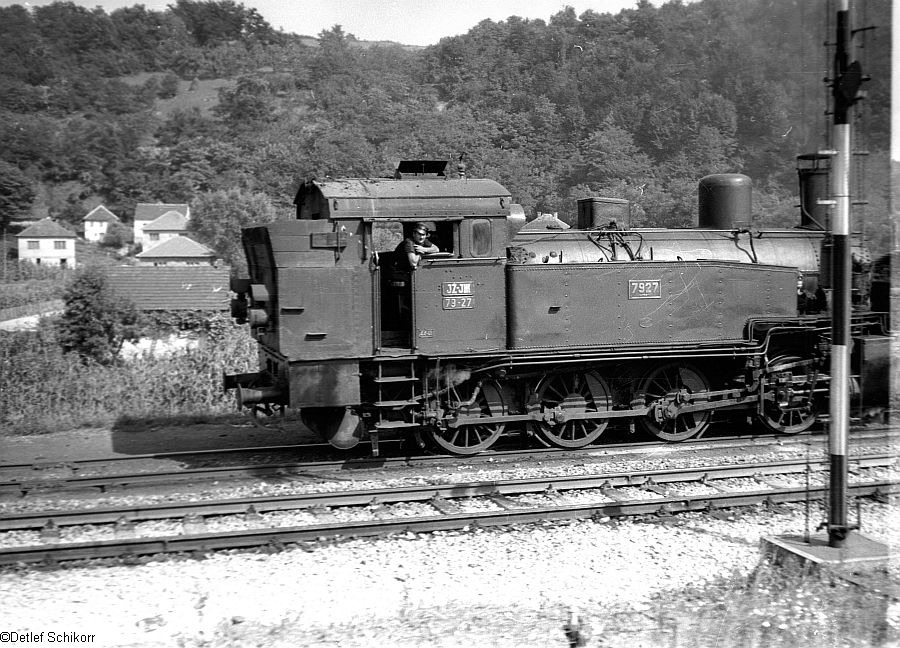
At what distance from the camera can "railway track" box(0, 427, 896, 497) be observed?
339 inches

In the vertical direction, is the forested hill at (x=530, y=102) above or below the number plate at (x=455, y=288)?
above

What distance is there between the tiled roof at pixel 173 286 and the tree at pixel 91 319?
6936mm

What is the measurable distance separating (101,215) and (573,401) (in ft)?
220

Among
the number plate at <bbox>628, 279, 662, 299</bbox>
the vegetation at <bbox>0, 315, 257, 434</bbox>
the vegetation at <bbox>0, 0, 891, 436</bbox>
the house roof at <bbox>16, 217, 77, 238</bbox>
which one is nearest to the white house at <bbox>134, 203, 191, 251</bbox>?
the vegetation at <bbox>0, 0, 891, 436</bbox>

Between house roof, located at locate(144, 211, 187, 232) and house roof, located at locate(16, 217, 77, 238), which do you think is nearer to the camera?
house roof, located at locate(16, 217, 77, 238)

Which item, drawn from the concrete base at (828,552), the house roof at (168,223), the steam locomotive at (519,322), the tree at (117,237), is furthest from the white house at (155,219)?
the concrete base at (828,552)

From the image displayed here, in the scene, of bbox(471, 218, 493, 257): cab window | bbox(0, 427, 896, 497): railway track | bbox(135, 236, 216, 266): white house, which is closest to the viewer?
bbox(0, 427, 896, 497): railway track

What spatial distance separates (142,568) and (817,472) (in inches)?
284

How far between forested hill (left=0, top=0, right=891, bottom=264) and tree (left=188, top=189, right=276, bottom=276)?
230 mm

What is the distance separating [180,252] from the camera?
52.6 m

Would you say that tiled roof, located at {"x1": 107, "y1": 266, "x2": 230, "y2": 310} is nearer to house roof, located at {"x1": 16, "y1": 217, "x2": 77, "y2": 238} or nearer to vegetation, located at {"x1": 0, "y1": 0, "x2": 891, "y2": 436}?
vegetation, located at {"x1": 0, "y1": 0, "x2": 891, "y2": 436}

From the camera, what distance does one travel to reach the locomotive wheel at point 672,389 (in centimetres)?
1020

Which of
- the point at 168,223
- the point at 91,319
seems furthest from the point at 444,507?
the point at 168,223

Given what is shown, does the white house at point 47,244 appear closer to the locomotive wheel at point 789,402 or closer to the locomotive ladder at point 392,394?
the locomotive ladder at point 392,394
